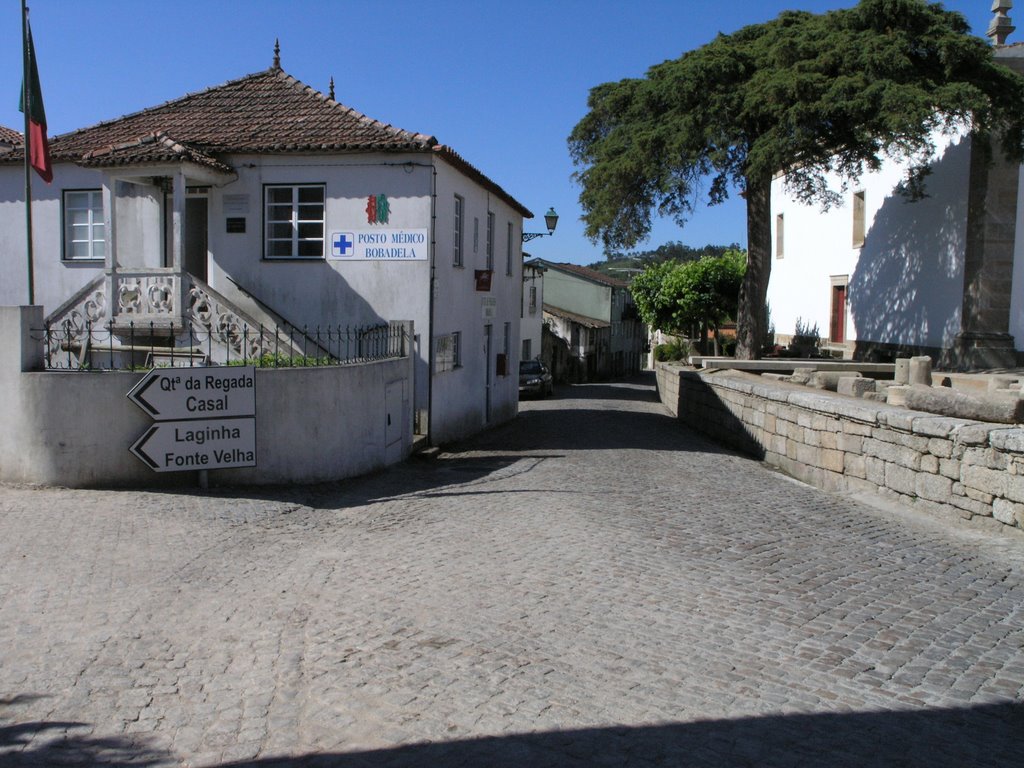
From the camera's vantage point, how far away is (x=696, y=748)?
430 cm

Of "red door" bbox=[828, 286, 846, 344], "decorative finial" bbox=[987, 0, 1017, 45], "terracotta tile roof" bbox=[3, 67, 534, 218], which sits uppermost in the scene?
"decorative finial" bbox=[987, 0, 1017, 45]

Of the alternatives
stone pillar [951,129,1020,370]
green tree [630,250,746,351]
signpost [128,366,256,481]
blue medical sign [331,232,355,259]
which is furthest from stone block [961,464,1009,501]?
green tree [630,250,746,351]

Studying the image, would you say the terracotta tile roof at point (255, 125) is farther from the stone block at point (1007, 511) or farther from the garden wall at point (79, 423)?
the stone block at point (1007, 511)

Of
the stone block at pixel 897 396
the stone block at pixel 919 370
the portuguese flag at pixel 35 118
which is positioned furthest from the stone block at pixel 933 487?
the portuguese flag at pixel 35 118

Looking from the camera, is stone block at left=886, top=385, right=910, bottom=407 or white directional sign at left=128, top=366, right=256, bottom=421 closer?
white directional sign at left=128, top=366, right=256, bottom=421

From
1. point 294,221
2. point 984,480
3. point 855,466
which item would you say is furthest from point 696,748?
point 294,221

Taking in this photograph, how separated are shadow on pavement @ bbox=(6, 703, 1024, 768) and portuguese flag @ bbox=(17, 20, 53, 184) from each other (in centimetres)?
1128

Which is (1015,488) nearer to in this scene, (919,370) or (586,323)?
(919,370)

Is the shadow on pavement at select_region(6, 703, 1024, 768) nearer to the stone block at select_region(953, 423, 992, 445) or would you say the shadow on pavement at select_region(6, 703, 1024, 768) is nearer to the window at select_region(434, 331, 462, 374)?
the stone block at select_region(953, 423, 992, 445)

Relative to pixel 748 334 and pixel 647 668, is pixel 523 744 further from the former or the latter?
pixel 748 334

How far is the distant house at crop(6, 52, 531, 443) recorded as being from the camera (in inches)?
549

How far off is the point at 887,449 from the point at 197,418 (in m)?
8.01

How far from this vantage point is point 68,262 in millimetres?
16078

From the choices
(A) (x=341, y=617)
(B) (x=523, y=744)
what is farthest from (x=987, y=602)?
→ (A) (x=341, y=617)
